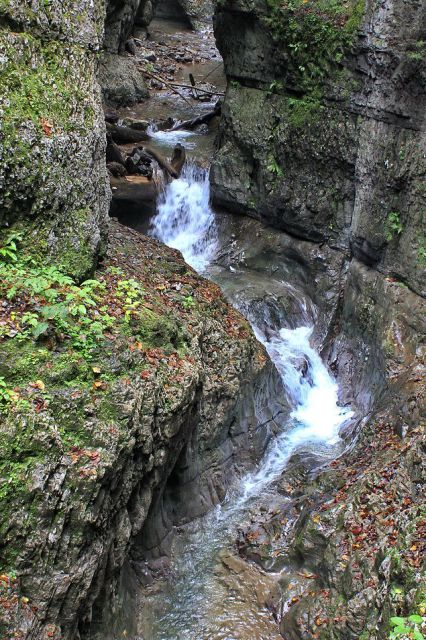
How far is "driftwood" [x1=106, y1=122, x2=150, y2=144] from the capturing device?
46.3 ft

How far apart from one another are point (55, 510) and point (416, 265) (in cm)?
→ 749

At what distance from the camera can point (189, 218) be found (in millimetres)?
13336

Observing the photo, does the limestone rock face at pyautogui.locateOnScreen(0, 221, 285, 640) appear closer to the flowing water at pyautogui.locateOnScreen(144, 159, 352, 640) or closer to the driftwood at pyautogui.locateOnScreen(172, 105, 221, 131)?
the flowing water at pyautogui.locateOnScreen(144, 159, 352, 640)

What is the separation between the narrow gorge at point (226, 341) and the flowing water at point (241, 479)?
0.03 m

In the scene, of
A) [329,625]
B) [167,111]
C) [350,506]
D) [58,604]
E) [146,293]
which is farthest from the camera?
Result: [167,111]

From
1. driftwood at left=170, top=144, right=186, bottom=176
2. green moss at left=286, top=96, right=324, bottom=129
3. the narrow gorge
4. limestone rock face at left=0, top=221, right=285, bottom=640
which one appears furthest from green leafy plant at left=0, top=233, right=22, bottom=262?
driftwood at left=170, top=144, right=186, bottom=176

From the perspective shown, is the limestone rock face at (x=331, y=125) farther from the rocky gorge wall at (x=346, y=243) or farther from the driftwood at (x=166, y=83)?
the driftwood at (x=166, y=83)

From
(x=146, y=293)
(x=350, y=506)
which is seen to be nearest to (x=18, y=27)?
(x=146, y=293)

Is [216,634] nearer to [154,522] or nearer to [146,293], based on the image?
[154,522]

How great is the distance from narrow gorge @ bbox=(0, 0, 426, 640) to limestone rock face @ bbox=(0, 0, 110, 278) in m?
0.03

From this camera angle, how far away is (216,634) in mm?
6426

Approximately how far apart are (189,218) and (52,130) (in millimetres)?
6807

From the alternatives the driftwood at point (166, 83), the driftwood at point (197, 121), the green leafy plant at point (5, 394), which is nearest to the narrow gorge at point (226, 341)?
the green leafy plant at point (5, 394)

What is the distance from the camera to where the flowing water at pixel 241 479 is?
6605 millimetres
